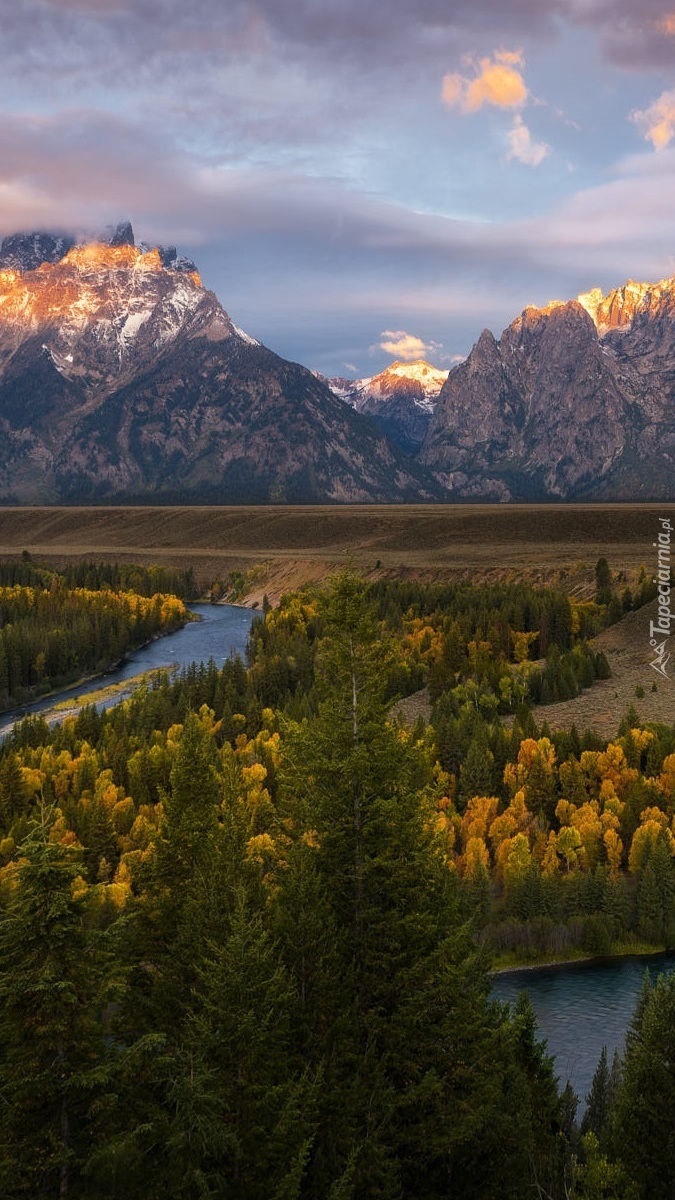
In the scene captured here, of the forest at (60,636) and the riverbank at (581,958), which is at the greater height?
the forest at (60,636)

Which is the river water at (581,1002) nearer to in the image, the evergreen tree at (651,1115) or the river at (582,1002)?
the river at (582,1002)

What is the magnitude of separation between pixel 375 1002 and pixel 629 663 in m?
99.8

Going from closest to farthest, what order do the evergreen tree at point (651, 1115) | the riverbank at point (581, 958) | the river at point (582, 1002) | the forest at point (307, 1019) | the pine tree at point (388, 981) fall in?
1. the forest at point (307, 1019)
2. the pine tree at point (388, 981)
3. the evergreen tree at point (651, 1115)
4. the river at point (582, 1002)
5. the riverbank at point (581, 958)

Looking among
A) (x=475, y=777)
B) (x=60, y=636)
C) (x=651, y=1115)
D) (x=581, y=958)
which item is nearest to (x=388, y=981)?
(x=651, y=1115)

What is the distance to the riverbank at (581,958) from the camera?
207 ft

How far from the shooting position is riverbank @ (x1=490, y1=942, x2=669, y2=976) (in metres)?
63.2

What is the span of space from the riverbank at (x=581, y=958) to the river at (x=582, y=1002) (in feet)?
0.78

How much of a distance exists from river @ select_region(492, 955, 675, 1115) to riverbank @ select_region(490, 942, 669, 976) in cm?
24

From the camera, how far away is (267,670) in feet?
407

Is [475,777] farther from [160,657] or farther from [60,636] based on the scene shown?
[160,657]

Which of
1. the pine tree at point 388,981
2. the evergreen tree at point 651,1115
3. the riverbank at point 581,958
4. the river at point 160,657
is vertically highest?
the pine tree at point 388,981

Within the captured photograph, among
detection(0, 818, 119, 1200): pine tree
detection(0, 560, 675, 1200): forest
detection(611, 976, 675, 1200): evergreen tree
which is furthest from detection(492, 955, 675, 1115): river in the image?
detection(0, 818, 119, 1200): pine tree

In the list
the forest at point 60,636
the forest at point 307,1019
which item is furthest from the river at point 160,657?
the forest at point 307,1019

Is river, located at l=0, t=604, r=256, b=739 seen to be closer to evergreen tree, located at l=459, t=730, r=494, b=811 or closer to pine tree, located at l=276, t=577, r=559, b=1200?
evergreen tree, located at l=459, t=730, r=494, b=811
